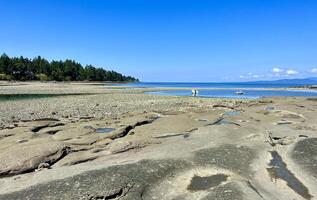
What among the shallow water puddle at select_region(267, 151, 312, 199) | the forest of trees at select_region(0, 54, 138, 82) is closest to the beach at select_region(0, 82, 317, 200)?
the shallow water puddle at select_region(267, 151, 312, 199)

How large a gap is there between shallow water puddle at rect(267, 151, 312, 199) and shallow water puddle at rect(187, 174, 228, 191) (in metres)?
2.09

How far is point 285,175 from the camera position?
505 inches

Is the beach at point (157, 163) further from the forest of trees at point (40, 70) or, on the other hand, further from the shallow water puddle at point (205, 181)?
the forest of trees at point (40, 70)

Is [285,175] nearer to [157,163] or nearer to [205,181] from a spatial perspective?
[205,181]

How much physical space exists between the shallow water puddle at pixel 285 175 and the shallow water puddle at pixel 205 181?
2.09 meters

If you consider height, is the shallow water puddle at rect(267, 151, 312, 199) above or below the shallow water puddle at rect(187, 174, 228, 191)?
below

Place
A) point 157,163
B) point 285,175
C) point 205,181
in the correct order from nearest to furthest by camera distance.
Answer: point 205,181, point 285,175, point 157,163

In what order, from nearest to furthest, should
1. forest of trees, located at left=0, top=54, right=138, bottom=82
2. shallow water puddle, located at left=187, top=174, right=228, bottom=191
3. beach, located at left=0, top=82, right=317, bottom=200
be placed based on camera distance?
beach, located at left=0, top=82, right=317, bottom=200 → shallow water puddle, located at left=187, top=174, right=228, bottom=191 → forest of trees, located at left=0, top=54, right=138, bottom=82

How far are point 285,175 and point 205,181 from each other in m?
3.56

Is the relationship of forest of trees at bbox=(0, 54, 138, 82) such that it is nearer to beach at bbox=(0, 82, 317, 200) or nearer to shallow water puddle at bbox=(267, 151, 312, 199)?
beach at bbox=(0, 82, 317, 200)

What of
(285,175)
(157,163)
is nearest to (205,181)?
(157,163)

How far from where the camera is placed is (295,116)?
31.4 metres

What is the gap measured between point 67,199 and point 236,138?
12.1 metres

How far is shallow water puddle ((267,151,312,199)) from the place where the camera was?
11086 millimetres
